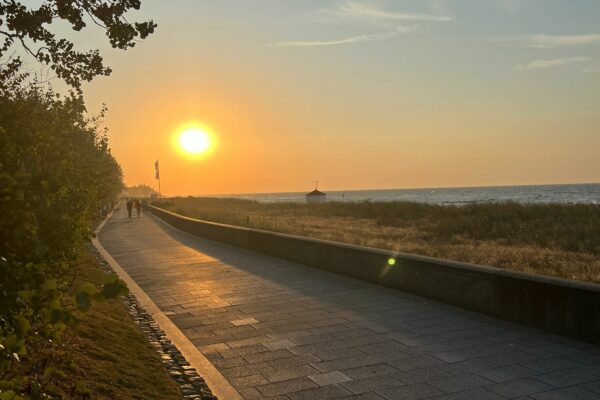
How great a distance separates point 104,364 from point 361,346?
2.72 m

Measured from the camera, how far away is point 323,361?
5.55m

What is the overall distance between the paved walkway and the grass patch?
697 mm

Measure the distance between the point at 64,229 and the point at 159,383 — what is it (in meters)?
1.62

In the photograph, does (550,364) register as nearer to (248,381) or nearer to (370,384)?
(370,384)

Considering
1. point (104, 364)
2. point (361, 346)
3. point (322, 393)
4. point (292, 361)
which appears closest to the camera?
point (322, 393)

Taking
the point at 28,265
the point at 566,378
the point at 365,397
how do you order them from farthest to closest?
1. the point at 566,378
2. the point at 365,397
3. the point at 28,265

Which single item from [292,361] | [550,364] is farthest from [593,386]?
[292,361]

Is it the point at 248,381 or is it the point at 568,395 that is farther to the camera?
the point at 248,381

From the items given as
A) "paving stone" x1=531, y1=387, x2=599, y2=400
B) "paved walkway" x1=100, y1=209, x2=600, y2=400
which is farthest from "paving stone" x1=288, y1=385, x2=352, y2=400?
"paving stone" x1=531, y1=387, x2=599, y2=400

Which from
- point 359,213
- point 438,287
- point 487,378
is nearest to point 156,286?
point 438,287

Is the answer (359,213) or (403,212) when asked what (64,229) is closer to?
(403,212)

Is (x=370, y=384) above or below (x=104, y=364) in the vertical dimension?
below

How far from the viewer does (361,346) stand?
6012 millimetres

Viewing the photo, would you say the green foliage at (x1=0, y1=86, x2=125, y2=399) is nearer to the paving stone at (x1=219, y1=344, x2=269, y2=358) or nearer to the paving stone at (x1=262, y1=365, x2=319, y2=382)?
the paving stone at (x1=219, y1=344, x2=269, y2=358)
